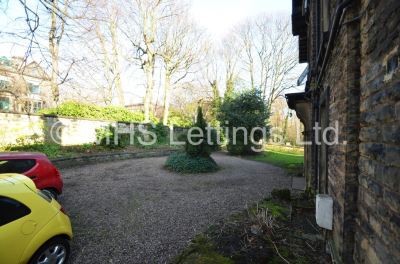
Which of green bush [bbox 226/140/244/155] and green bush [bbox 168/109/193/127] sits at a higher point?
green bush [bbox 168/109/193/127]

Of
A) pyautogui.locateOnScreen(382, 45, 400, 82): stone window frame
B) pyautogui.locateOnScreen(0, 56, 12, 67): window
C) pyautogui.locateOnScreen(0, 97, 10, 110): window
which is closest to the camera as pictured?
pyautogui.locateOnScreen(382, 45, 400, 82): stone window frame

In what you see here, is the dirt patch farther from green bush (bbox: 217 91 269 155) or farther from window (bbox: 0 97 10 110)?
window (bbox: 0 97 10 110)

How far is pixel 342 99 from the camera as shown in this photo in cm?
197

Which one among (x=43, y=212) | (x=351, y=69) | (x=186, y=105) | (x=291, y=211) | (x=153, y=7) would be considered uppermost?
(x=153, y=7)

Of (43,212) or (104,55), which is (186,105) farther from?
(43,212)

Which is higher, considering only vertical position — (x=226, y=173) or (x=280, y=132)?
(x=280, y=132)

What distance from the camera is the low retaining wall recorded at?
819 cm

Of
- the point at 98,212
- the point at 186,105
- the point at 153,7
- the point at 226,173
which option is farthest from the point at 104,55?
the point at 98,212

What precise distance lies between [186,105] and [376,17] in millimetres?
23009

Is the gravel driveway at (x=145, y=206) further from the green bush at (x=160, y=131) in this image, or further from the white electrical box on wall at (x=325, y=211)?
the green bush at (x=160, y=131)

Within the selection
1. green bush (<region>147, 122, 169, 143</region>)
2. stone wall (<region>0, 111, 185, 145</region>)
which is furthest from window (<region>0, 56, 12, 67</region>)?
green bush (<region>147, 122, 169, 143</region>)

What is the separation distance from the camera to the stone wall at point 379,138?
3.71 ft

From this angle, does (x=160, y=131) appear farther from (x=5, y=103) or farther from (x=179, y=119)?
(x=5, y=103)

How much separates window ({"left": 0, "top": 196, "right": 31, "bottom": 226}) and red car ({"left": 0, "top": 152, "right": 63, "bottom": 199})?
2.24m
